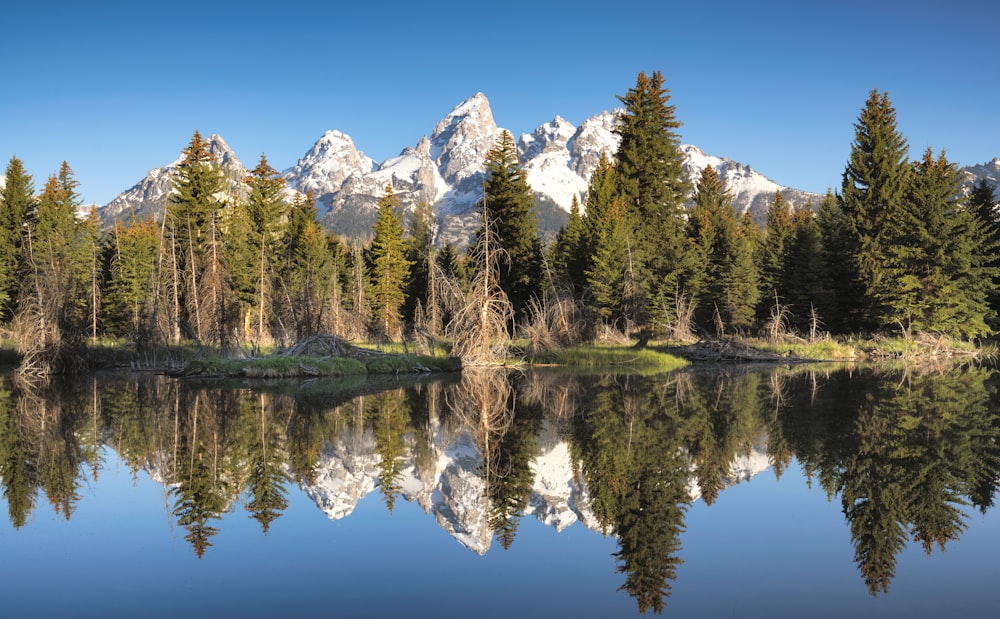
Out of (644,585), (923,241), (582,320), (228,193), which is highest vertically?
(228,193)

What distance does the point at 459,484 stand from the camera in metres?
10.3

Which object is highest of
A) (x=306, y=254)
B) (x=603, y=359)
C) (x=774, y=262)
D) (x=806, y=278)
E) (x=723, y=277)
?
(x=306, y=254)

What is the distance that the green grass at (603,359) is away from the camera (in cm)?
3423

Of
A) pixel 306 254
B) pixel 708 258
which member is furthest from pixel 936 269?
pixel 306 254

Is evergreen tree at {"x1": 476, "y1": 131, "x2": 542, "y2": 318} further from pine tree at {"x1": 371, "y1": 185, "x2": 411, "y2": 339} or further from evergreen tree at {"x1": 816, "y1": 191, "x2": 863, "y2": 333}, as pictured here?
evergreen tree at {"x1": 816, "y1": 191, "x2": 863, "y2": 333}

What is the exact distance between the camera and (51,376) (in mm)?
29109

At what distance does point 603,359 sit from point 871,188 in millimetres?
22561

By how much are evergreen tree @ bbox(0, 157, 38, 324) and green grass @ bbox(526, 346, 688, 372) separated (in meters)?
33.6

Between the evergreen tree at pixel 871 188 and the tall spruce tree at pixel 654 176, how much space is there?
10.0 m

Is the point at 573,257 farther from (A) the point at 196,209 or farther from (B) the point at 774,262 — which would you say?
(A) the point at 196,209

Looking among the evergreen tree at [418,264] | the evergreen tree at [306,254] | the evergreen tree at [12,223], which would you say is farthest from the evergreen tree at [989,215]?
the evergreen tree at [12,223]

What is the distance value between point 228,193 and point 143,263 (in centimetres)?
761

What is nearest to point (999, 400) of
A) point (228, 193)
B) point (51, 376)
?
point (51, 376)

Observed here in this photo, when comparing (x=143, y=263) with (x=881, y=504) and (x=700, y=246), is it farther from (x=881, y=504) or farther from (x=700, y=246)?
(x=881, y=504)
